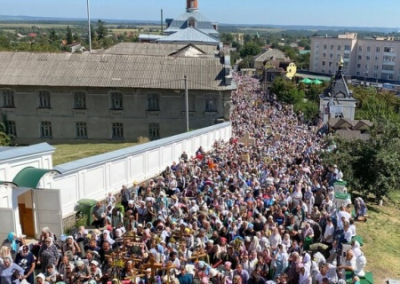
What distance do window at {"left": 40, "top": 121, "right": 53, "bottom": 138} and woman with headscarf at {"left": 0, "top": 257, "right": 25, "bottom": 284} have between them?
2483 cm

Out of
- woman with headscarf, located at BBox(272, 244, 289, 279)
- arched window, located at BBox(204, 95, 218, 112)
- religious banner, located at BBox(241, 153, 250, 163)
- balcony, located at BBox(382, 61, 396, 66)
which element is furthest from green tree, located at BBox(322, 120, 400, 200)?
balcony, located at BBox(382, 61, 396, 66)

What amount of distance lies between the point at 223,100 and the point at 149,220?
63.9 feet

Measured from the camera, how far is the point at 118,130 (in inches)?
1287

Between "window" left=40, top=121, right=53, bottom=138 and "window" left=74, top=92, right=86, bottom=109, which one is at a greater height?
"window" left=74, top=92, right=86, bottom=109

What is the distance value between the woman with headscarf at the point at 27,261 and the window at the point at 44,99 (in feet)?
78.7

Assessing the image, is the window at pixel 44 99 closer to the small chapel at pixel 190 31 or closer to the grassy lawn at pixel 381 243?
the grassy lawn at pixel 381 243

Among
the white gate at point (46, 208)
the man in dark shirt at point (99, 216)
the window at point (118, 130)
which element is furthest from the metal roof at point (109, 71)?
the white gate at point (46, 208)

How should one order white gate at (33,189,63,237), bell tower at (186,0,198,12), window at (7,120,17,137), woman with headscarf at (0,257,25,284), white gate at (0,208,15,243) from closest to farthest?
woman with headscarf at (0,257,25,284), white gate at (0,208,15,243), white gate at (33,189,63,237), window at (7,120,17,137), bell tower at (186,0,198,12)

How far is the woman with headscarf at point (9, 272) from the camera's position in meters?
8.94

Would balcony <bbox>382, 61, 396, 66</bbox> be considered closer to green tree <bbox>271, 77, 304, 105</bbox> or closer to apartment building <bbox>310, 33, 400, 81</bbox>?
apartment building <bbox>310, 33, 400, 81</bbox>

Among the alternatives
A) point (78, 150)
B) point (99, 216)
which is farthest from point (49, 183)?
point (78, 150)

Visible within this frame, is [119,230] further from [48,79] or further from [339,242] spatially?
[48,79]

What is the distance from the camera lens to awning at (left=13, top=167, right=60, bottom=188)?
474 inches

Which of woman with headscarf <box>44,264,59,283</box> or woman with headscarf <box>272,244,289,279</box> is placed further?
woman with headscarf <box>272,244,289,279</box>
